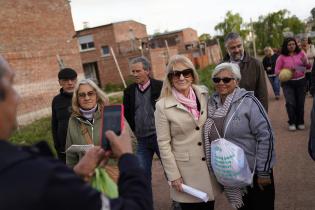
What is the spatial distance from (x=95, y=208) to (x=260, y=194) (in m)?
2.48

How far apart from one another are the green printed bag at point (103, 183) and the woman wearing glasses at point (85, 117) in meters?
Result: 1.63

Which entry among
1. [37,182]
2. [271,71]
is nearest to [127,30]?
[271,71]

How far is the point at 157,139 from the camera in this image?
3734 millimetres

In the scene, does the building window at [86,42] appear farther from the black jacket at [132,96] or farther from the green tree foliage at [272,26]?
the black jacket at [132,96]

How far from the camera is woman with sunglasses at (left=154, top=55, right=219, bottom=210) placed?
361 cm

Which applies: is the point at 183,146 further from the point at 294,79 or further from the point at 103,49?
the point at 103,49

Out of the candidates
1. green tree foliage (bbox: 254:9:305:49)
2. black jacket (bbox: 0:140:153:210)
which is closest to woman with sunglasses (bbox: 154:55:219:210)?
black jacket (bbox: 0:140:153:210)

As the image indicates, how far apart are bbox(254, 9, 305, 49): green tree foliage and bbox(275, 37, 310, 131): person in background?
3744 cm

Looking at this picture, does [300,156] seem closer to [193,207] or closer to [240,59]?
[240,59]

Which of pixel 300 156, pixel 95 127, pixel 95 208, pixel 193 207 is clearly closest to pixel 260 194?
pixel 193 207

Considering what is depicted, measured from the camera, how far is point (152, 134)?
16.6 feet

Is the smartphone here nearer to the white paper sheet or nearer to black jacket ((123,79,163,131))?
the white paper sheet

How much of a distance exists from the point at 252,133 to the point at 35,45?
1915cm

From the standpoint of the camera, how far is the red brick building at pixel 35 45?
18391mm
